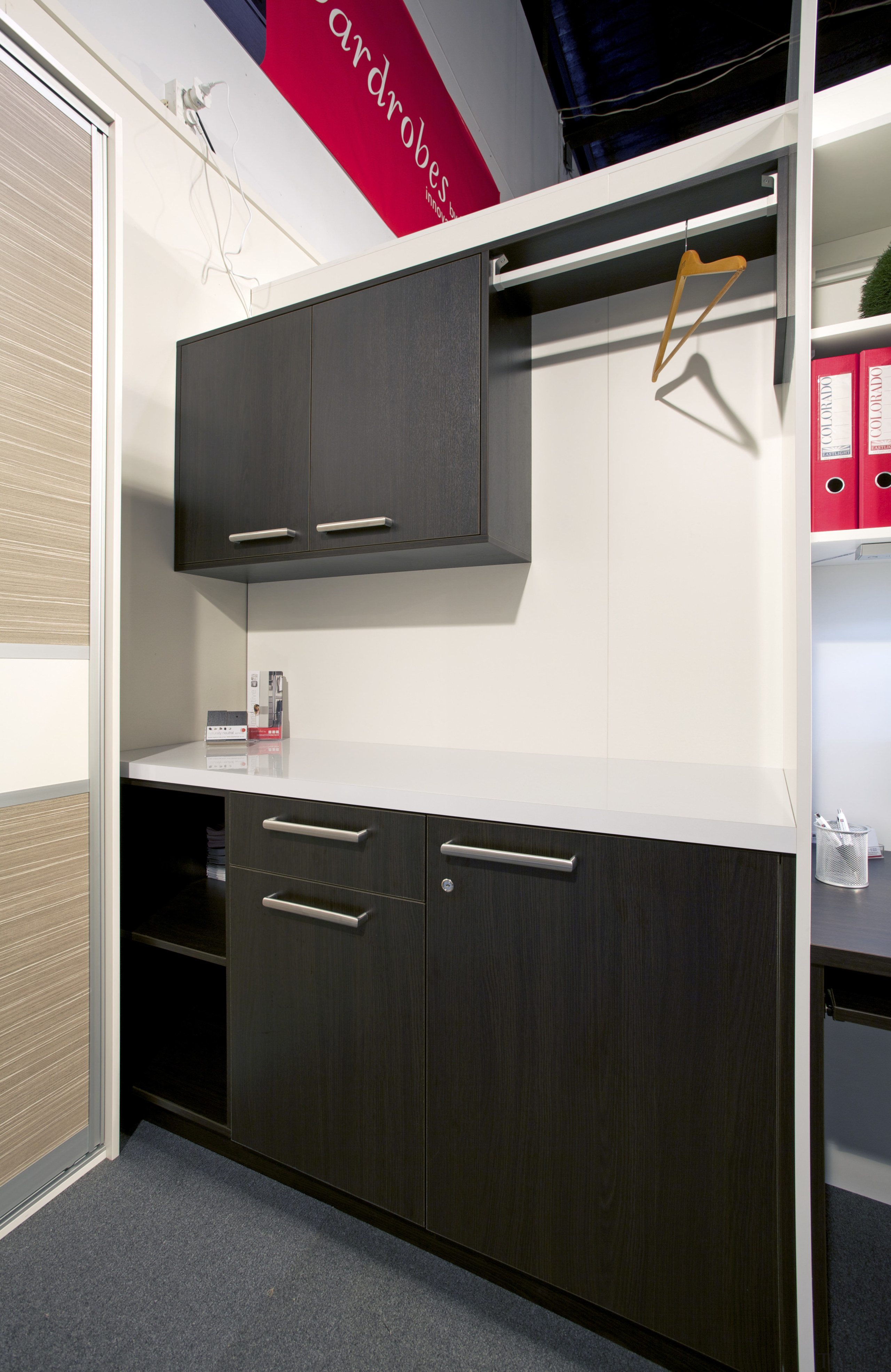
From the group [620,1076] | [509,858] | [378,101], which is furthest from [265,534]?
[378,101]

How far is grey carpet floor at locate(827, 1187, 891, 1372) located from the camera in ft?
3.52

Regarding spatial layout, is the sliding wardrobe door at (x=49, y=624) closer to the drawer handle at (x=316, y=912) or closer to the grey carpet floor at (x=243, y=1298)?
the grey carpet floor at (x=243, y=1298)

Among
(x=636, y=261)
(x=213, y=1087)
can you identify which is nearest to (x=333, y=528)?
(x=636, y=261)

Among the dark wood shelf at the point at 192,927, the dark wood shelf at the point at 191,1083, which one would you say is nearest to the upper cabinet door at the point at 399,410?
the dark wood shelf at the point at 192,927

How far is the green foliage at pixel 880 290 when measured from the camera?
1126mm

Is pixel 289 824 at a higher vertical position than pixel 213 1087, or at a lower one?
higher

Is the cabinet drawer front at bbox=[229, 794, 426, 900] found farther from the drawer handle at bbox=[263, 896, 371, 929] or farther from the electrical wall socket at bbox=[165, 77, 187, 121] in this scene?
the electrical wall socket at bbox=[165, 77, 187, 121]

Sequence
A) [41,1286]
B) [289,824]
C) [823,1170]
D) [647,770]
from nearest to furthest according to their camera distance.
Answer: [823,1170] < [41,1286] < [289,824] < [647,770]

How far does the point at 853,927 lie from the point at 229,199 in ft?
8.63

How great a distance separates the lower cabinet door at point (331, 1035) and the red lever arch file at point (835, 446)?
3.38 ft

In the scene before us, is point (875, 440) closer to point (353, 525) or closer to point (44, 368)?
point (353, 525)

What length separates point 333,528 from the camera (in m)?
1.62

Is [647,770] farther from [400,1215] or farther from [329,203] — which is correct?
[329,203]

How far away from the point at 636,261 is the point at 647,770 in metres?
1.18
